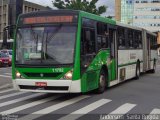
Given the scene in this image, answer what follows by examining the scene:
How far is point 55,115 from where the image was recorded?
10.7 m

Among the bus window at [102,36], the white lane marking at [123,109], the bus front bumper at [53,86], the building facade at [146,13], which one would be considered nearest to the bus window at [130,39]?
the bus window at [102,36]

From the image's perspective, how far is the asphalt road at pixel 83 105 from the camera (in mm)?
10711

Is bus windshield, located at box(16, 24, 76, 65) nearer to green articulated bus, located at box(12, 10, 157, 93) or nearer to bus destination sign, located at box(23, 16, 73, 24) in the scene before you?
green articulated bus, located at box(12, 10, 157, 93)

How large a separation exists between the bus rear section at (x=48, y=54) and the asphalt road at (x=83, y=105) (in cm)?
60

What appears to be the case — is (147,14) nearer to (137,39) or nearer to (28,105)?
(137,39)

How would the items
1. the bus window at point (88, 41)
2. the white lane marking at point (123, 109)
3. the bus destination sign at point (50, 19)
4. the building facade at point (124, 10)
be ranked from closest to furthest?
the white lane marking at point (123, 109) → the bus destination sign at point (50, 19) → the bus window at point (88, 41) → the building facade at point (124, 10)

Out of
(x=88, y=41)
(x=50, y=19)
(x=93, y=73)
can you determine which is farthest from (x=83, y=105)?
(x=50, y=19)

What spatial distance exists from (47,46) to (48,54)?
27cm

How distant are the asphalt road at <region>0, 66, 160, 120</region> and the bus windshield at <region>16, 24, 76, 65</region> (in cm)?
131

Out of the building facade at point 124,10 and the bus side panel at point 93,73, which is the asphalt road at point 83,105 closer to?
the bus side panel at point 93,73

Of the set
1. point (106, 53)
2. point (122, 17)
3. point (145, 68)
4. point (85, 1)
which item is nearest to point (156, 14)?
point (122, 17)

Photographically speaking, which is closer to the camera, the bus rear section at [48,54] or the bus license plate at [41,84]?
the bus rear section at [48,54]

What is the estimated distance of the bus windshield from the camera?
43.2 feet

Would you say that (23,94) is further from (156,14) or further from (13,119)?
(156,14)
